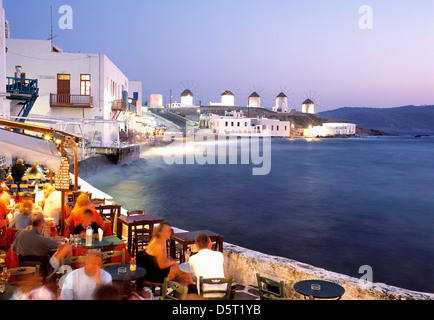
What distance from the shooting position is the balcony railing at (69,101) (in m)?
33.1

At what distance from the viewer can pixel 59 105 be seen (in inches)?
1294

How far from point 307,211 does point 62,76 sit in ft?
72.3

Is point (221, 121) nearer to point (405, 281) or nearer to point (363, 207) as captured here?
point (363, 207)

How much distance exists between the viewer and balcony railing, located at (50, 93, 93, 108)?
109 ft

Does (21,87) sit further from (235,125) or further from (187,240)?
(235,125)

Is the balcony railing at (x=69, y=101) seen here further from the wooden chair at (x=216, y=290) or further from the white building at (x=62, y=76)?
the wooden chair at (x=216, y=290)

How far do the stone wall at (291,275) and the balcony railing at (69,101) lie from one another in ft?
94.1

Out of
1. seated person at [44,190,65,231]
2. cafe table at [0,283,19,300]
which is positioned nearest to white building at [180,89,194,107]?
seated person at [44,190,65,231]

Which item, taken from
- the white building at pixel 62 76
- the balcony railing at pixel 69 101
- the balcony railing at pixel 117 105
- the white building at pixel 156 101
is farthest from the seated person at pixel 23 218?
the white building at pixel 156 101
